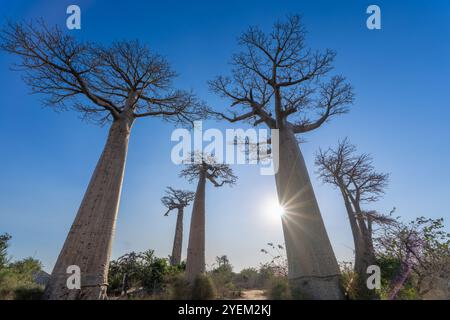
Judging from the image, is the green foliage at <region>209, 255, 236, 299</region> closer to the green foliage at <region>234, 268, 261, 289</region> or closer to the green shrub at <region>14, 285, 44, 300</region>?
the green foliage at <region>234, 268, 261, 289</region>

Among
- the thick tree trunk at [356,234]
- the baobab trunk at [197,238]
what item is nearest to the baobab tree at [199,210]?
the baobab trunk at [197,238]

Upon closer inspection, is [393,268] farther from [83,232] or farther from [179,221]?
[179,221]

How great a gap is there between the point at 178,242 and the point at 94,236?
38.7 ft

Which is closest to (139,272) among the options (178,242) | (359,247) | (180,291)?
(180,291)

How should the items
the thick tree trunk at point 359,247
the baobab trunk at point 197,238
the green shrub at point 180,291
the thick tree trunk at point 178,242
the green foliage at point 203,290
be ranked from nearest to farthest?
the green shrub at point 180,291 < the green foliage at point 203,290 < the thick tree trunk at point 359,247 < the baobab trunk at point 197,238 < the thick tree trunk at point 178,242

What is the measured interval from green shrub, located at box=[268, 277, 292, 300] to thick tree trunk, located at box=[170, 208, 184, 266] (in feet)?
37.1

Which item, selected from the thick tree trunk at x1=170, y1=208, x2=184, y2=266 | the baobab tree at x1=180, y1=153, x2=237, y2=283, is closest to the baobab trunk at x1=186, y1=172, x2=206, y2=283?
the baobab tree at x1=180, y1=153, x2=237, y2=283

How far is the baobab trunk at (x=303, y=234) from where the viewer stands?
4317mm

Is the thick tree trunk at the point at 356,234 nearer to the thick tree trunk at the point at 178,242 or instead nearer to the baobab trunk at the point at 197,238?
the baobab trunk at the point at 197,238

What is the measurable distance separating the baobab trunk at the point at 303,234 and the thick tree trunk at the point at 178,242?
36.8 feet

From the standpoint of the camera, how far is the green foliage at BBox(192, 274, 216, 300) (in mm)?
4785

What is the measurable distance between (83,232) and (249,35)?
7920mm
